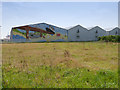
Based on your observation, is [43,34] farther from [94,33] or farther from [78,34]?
[94,33]

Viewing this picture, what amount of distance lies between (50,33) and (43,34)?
2745 mm

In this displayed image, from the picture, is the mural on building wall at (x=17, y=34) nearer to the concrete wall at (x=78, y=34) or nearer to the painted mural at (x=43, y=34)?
the painted mural at (x=43, y=34)

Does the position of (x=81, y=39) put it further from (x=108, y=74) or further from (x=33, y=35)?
(x=108, y=74)

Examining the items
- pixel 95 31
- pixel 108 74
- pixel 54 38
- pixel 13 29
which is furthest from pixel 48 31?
pixel 108 74

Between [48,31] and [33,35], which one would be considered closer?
[33,35]

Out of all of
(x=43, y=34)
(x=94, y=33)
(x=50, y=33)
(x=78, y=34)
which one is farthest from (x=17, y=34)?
(x=94, y=33)

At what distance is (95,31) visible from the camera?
157ft

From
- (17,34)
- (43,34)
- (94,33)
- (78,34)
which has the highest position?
(94,33)

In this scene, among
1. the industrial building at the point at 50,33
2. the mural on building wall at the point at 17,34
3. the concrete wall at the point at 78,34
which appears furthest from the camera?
the concrete wall at the point at 78,34

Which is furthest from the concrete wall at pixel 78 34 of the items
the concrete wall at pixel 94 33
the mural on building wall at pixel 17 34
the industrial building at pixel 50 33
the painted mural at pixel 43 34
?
the mural on building wall at pixel 17 34

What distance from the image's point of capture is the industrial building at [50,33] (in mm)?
37719

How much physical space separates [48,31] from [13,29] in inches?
Answer: 481

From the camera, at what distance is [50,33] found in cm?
4175

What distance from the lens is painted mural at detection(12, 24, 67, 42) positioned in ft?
123
